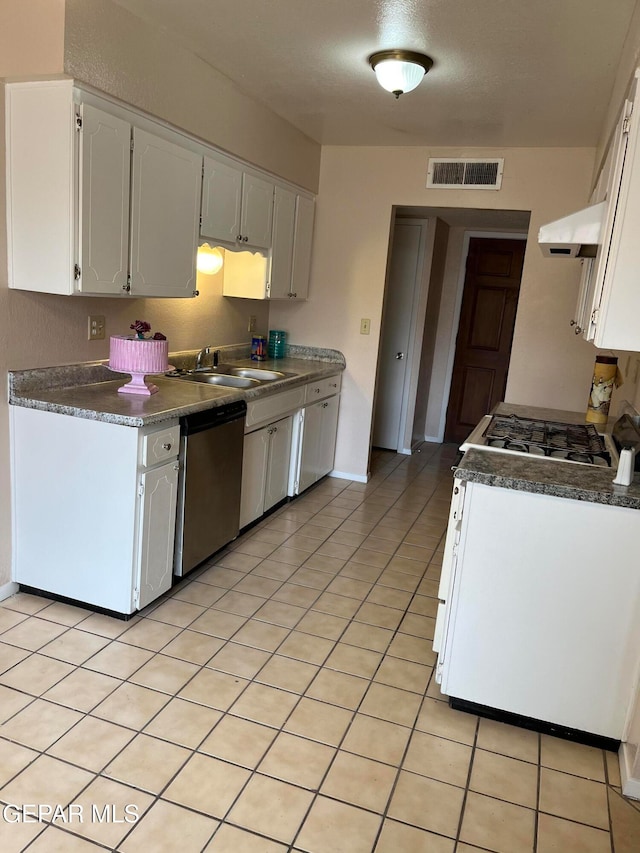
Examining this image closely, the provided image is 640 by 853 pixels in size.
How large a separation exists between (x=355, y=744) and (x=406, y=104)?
3169 mm

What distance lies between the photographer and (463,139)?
159 inches

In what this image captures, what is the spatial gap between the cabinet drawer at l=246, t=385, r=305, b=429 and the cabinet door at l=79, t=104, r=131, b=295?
0.98 meters

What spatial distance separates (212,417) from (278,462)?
106 centimetres

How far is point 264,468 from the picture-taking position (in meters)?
3.71

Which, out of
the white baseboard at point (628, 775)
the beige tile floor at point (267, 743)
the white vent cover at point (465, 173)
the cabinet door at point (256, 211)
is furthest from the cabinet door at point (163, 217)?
A: the white baseboard at point (628, 775)

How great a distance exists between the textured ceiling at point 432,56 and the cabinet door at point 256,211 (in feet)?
1.47

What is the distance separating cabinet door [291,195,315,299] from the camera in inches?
175

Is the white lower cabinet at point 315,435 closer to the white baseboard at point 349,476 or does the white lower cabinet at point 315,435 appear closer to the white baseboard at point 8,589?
the white baseboard at point 349,476

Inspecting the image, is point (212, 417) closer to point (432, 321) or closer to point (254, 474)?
point (254, 474)

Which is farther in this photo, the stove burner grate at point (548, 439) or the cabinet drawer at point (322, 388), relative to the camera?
the cabinet drawer at point (322, 388)

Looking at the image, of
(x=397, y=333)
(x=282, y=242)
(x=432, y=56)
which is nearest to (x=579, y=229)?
(x=432, y=56)

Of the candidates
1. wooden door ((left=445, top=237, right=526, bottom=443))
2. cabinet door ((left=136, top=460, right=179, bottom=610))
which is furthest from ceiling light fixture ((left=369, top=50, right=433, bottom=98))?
wooden door ((left=445, top=237, right=526, bottom=443))

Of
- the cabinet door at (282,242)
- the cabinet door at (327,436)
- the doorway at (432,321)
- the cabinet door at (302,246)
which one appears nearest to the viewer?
the cabinet door at (282,242)

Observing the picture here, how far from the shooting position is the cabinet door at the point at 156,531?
2.55 metres
